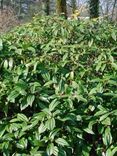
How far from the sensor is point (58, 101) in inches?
103

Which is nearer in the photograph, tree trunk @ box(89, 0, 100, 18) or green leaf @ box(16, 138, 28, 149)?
green leaf @ box(16, 138, 28, 149)

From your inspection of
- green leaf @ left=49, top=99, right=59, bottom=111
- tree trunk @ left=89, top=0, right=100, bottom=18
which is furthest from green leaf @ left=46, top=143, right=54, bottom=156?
tree trunk @ left=89, top=0, right=100, bottom=18

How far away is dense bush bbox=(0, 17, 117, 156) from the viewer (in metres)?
2.54

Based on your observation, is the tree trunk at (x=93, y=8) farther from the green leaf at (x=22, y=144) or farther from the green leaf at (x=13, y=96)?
the green leaf at (x=22, y=144)

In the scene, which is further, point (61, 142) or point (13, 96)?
point (13, 96)

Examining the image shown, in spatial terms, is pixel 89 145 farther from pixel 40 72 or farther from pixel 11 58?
pixel 11 58

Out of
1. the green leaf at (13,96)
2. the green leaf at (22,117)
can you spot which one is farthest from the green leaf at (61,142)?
the green leaf at (13,96)

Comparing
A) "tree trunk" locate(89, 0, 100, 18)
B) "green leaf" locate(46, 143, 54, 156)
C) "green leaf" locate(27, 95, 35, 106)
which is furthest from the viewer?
"tree trunk" locate(89, 0, 100, 18)

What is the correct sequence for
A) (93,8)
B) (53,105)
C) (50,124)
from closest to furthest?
(50,124)
(53,105)
(93,8)

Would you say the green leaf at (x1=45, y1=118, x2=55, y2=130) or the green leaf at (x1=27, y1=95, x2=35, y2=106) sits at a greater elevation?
the green leaf at (x1=27, y1=95, x2=35, y2=106)

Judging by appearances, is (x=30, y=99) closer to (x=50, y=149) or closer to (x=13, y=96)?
(x=13, y=96)

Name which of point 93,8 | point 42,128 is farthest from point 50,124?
point 93,8

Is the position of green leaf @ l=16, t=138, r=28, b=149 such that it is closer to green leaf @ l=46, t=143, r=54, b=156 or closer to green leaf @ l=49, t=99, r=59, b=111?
green leaf @ l=46, t=143, r=54, b=156

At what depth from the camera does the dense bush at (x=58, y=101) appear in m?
2.54
